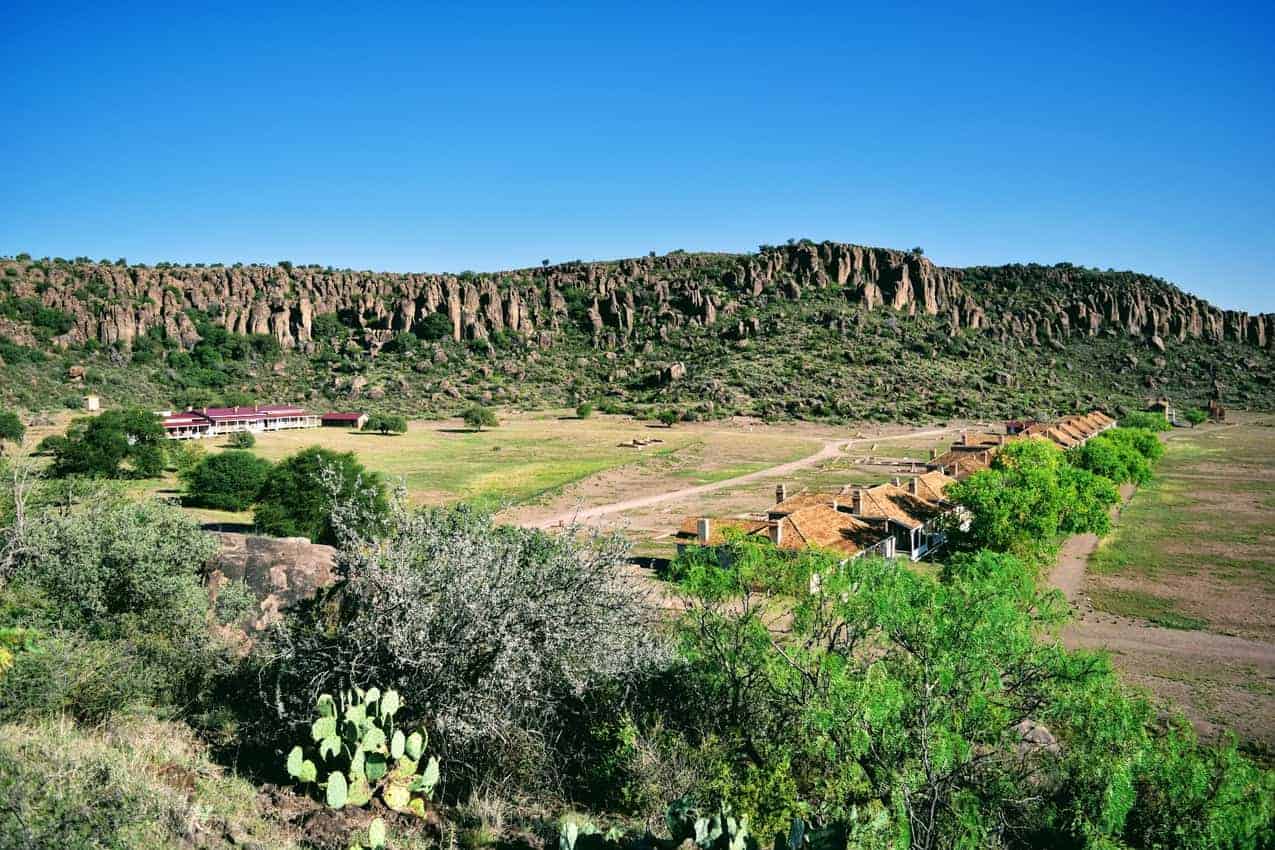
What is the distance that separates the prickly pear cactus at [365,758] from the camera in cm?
839

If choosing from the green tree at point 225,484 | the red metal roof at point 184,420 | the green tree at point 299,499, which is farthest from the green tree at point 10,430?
the green tree at point 299,499

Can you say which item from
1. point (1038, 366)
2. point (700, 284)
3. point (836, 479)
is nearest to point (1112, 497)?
point (836, 479)

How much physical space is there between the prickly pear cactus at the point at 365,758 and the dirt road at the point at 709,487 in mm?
18951

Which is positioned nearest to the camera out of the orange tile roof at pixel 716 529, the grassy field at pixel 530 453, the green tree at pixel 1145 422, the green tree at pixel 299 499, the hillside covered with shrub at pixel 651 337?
the orange tile roof at pixel 716 529

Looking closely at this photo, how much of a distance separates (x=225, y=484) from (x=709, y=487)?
30042mm

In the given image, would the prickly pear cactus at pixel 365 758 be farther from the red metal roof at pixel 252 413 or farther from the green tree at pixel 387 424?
the red metal roof at pixel 252 413

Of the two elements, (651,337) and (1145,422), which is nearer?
(1145,422)

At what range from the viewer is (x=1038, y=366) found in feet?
398

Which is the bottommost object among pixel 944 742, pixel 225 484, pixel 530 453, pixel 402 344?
pixel 530 453

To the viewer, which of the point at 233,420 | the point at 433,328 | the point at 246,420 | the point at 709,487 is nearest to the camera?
the point at 709,487

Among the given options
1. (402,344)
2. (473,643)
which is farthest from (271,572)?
(402,344)

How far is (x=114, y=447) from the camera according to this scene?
1880 inches

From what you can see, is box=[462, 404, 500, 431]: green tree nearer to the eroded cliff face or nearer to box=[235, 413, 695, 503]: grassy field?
box=[235, 413, 695, 503]: grassy field

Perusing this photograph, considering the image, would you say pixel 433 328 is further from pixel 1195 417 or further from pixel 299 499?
pixel 1195 417
